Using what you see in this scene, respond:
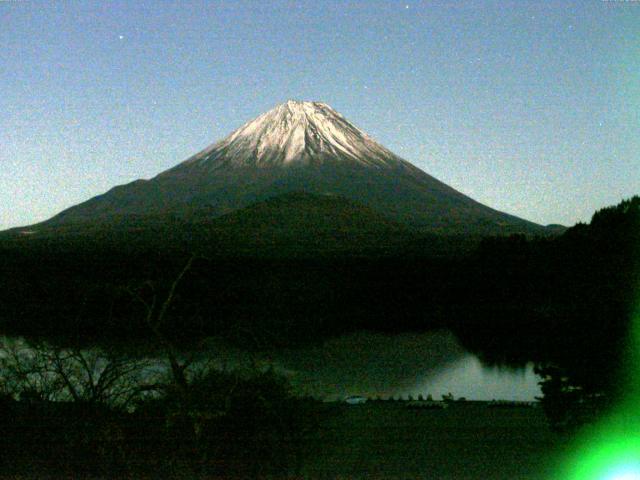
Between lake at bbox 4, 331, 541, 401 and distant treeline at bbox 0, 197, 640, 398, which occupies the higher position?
distant treeline at bbox 0, 197, 640, 398

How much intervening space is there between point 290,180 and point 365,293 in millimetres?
36024

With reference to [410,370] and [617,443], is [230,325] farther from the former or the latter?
[410,370]

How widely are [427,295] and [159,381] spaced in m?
7.64

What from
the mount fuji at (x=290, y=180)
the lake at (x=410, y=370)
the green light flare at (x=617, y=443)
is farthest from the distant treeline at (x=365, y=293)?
the mount fuji at (x=290, y=180)

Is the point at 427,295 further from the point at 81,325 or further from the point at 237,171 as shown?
the point at 237,171

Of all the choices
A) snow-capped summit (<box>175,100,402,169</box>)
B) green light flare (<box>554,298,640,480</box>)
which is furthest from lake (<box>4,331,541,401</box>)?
snow-capped summit (<box>175,100,402,169</box>)

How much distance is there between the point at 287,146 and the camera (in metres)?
53.2

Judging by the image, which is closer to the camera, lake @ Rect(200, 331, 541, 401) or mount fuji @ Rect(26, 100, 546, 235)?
lake @ Rect(200, 331, 541, 401)

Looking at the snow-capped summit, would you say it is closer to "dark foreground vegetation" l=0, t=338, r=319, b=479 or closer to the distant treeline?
the distant treeline

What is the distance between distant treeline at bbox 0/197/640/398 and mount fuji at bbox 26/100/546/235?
21241mm

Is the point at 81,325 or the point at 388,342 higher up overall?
the point at 81,325

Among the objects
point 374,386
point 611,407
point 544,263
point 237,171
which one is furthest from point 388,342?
point 237,171

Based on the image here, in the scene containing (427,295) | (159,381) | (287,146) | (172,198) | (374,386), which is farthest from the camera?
(287,146)

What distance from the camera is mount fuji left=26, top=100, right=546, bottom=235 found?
3800cm
